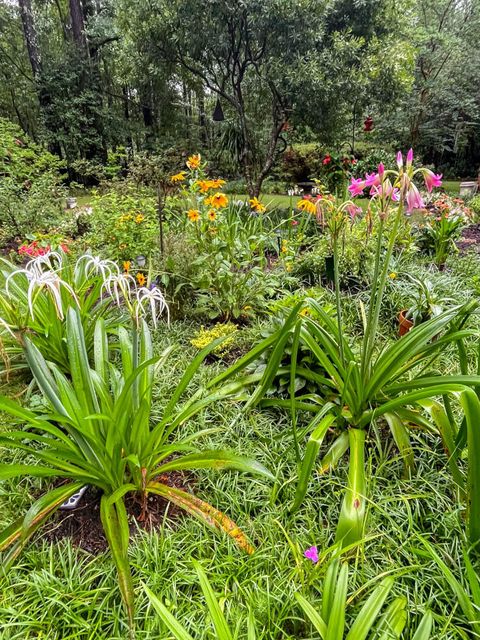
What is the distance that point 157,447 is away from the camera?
134 centimetres

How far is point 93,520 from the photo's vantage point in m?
1.30

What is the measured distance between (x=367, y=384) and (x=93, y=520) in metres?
1.14

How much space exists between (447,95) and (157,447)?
475 inches

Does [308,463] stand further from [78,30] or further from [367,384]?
[78,30]

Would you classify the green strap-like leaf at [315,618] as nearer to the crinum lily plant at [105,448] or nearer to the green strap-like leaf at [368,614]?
the green strap-like leaf at [368,614]

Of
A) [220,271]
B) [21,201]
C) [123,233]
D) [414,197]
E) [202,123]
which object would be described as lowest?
[220,271]

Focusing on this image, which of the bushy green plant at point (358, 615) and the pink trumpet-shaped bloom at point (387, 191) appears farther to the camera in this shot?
the pink trumpet-shaped bloom at point (387, 191)

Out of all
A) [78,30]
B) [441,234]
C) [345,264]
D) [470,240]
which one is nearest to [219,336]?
[345,264]

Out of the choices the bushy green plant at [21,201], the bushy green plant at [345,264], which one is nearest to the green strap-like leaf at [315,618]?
the bushy green plant at [345,264]

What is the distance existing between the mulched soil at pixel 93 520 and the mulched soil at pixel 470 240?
168 inches

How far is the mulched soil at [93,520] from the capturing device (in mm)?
1239

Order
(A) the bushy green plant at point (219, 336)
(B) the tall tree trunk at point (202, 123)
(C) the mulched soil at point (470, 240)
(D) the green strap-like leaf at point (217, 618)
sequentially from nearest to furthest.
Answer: (D) the green strap-like leaf at point (217, 618)
(A) the bushy green plant at point (219, 336)
(C) the mulched soil at point (470, 240)
(B) the tall tree trunk at point (202, 123)

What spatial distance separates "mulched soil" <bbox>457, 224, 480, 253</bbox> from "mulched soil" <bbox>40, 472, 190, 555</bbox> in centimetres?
426

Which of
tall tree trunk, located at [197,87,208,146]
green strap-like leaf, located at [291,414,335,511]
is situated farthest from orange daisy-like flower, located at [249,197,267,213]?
tall tree trunk, located at [197,87,208,146]
